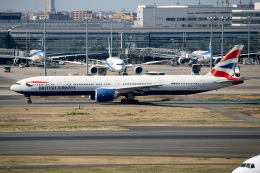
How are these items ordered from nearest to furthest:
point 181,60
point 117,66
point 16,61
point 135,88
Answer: point 135,88
point 117,66
point 181,60
point 16,61

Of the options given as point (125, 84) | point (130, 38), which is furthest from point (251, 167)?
point (130, 38)

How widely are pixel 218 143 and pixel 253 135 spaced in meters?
5.23

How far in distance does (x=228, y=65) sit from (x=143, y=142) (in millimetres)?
32817

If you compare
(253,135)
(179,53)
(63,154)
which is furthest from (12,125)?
(179,53)

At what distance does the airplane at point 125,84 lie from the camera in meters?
67.3

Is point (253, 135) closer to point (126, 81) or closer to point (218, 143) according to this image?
point (218, 143)

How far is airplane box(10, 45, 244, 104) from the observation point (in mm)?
67312

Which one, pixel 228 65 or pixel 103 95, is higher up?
pixel 228 65

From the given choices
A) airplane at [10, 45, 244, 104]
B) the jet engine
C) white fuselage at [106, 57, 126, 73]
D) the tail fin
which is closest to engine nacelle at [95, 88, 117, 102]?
airplane at [10, 45, 244, 104]

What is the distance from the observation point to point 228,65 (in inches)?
2766

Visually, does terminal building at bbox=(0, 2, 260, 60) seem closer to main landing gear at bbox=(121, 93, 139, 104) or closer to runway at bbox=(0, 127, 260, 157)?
main landing gear at bbox=(121, 93, 139, 104)

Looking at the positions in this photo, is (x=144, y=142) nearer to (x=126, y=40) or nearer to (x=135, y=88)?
(x=135, y=88)

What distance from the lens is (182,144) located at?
40688 millimetres

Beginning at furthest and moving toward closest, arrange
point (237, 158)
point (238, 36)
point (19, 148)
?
1. point (238, 36)
2. point (19, 148)
3. point (237, 158)
